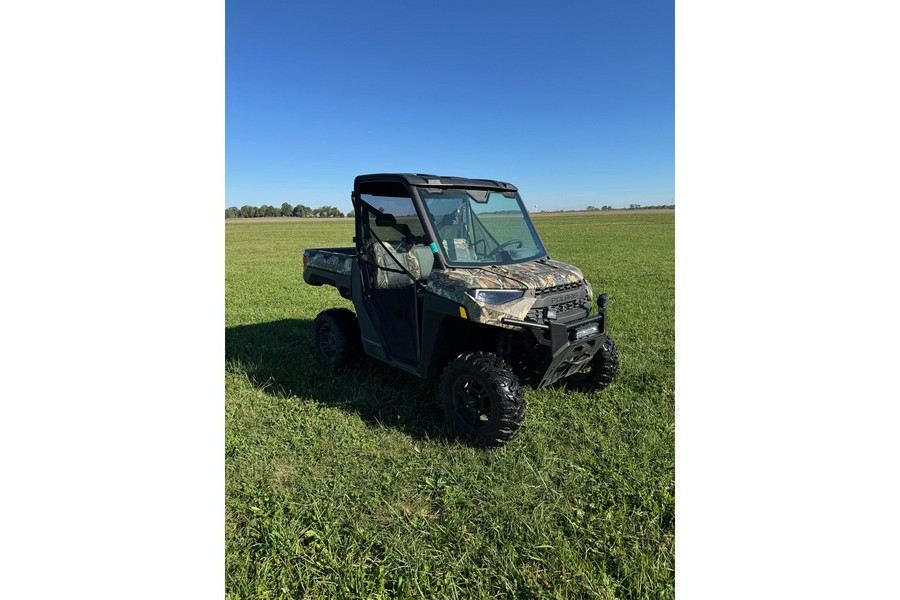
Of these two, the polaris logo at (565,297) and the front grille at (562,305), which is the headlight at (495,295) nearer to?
the front grille at (562,305)

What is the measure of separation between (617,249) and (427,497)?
64.0 ft

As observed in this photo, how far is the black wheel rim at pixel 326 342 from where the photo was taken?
5277mm

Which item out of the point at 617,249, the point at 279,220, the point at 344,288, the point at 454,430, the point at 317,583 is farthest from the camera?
the point at 279,220

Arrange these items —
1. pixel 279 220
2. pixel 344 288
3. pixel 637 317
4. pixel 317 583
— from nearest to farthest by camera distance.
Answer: pixel 317 583 < pixel 344 288 < pixel 637 317 < pixel 279 220

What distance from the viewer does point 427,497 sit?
294cm

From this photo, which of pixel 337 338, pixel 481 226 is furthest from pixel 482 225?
pixel 337 338

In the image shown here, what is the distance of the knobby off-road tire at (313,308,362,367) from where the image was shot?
16.5 feet

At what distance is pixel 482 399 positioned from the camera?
3.56 meters

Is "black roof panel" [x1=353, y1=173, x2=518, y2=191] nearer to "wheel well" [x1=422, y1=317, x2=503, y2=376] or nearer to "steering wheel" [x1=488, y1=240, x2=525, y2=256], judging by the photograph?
"steering wheel" [x1=488, y1=240, x2=525, y2=256]

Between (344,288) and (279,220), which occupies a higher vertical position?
(279,220)

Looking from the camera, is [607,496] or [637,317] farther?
[637,317]

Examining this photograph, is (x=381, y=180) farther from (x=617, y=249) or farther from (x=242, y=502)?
(x=617, y=249)

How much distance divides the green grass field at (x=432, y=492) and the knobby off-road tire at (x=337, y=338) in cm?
21

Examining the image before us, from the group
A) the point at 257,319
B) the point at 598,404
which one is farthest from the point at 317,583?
the point at 257,319
